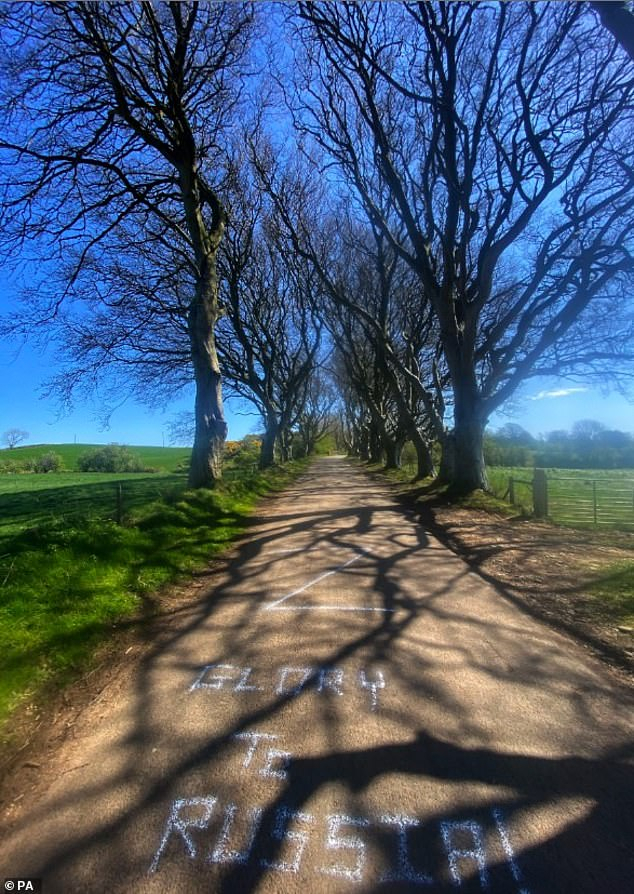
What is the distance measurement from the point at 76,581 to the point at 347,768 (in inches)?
147

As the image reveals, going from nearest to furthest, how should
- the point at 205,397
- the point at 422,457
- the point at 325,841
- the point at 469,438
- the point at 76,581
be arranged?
the point at 325,841 → the point at 76,581 → the point at 205,397 → the point at 469,438 → the point at 422,457

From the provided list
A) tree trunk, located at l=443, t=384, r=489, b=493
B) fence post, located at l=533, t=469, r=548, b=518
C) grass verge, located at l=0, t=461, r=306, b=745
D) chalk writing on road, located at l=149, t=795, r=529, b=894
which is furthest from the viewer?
tree trunk, located at l=443, t=384, r=489, b=493

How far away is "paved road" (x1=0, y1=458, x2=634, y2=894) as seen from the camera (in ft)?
6.55

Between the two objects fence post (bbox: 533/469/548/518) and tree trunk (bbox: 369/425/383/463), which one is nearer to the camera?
fence post (bbox: 533/469/548/518)

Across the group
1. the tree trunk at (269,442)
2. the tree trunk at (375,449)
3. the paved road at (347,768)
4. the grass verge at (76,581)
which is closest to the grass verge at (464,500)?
the grass verge at (76,581)

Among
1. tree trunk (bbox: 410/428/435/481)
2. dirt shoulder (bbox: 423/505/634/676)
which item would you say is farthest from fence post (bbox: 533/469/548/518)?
tree trunk (bbox: 410/428/435/481)

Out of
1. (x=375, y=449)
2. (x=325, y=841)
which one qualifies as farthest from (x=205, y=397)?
(x=375, y=449)

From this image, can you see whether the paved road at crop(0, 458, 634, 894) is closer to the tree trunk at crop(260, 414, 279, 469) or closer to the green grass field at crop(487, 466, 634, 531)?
the green grass field at crop(487, 466, 634, 531)

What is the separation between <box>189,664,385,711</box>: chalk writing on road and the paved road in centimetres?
2

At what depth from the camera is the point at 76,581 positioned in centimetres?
512

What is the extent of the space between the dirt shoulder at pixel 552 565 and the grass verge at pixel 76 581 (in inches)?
156

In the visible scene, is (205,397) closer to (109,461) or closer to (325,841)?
Answer: (325,841)

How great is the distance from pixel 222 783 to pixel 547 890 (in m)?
1.49

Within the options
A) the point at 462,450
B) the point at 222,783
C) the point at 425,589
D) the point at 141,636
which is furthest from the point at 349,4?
the point at 222,783
